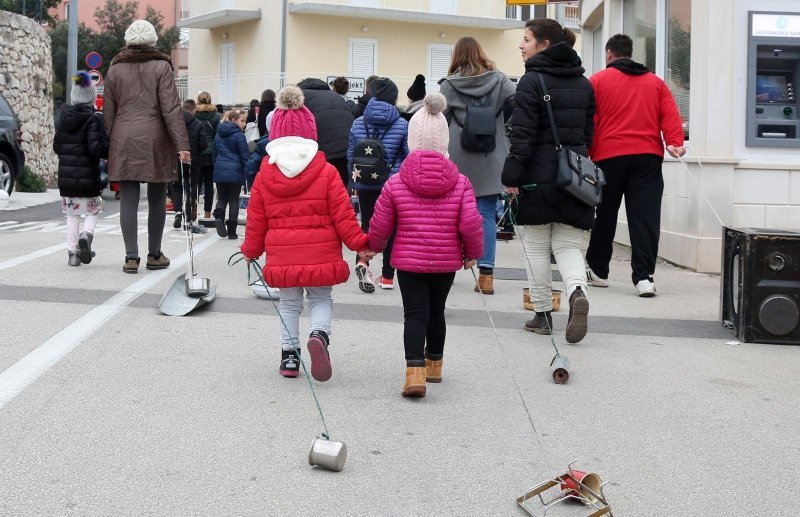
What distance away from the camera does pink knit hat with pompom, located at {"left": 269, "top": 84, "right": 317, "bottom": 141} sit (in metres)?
6.28

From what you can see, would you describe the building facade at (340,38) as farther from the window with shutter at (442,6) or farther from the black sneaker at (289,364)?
the black sneaker at (289,364)

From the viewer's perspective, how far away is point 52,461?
4.62 metres

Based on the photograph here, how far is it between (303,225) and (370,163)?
3397 millimetres

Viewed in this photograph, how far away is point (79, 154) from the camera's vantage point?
10594 mm

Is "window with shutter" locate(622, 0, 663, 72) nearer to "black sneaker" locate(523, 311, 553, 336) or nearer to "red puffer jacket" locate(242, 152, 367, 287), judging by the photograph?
"black sneaker" locate(523, 311, 553, 336)

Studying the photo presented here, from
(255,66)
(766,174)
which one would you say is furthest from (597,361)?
(255,66)

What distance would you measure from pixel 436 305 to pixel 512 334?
6.12 feet

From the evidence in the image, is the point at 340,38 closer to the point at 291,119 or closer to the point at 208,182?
the point at 208,182

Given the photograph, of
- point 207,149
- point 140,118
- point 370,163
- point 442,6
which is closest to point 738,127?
point 370,163

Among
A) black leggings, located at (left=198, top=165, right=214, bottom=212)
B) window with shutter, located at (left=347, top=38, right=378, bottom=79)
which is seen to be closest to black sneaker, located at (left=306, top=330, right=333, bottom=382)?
black leggings, located at (left=198, top=165, right=214, bottom=212)

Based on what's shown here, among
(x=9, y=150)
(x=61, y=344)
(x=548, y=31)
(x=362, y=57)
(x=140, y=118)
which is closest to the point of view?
(x=61, y=344)

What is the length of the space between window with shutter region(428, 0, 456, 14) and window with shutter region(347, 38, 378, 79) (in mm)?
2454

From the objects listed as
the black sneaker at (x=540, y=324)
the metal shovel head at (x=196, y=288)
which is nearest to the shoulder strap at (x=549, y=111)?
the black sneaker at (x=540, y=324)

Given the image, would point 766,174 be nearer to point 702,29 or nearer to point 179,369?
point 702,29
